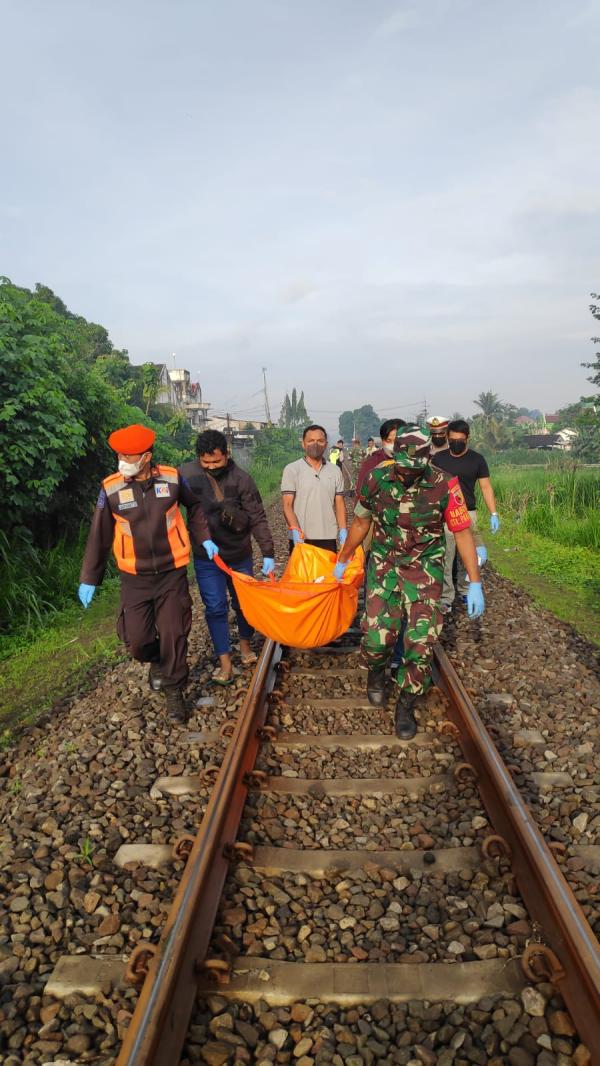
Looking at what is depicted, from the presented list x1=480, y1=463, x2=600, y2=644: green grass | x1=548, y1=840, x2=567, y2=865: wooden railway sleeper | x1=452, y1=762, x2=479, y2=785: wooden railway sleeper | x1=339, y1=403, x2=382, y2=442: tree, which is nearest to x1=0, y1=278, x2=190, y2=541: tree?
x1=452, y1=762, x2=479, y2=785: wooden railway sleeper

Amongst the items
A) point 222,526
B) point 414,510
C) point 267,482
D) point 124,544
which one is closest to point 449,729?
point 414,510

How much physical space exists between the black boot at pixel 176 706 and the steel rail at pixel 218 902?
748 mm

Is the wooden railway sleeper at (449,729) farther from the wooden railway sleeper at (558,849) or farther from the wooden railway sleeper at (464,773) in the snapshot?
the wooden railway sleeper at (558,849)

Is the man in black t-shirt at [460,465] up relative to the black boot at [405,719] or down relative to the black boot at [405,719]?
up

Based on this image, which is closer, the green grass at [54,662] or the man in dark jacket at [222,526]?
the man in dark jacket at [222,526]

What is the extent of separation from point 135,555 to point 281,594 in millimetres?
969

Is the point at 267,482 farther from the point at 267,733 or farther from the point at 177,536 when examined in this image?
the point at 267,733

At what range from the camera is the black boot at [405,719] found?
3.51 m

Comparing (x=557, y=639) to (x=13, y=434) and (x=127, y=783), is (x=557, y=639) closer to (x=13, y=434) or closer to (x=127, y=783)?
(x=127, y=783)

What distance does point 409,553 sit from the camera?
3.54 metres

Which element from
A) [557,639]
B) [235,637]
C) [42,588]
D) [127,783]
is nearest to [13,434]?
[42,588]

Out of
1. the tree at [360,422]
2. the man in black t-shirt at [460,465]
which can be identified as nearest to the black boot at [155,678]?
the man in black t-shirt at [460,465]

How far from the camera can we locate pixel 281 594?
3906 mm

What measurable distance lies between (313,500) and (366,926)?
348 cm
